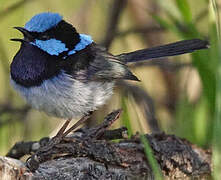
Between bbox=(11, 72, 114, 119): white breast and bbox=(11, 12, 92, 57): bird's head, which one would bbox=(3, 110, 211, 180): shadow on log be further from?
bbox=(11, 12, 92, 57): bird's head

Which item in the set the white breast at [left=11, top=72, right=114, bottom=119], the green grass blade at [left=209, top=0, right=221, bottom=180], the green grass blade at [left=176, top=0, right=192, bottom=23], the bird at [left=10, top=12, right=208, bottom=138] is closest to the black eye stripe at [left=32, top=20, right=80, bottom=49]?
the bird at [left=10, top=12, right=208, bottom=138]

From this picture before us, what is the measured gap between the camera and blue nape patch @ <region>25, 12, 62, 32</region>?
2807mm

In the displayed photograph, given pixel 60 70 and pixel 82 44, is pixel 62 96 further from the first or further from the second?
pixel 82 44

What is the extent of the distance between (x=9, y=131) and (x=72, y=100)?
1.09 meters

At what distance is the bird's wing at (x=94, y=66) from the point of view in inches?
114

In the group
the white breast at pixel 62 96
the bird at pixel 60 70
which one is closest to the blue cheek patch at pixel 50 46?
the bird at pixel 60 70

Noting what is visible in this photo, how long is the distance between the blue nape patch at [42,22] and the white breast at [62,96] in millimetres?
Answer: 298

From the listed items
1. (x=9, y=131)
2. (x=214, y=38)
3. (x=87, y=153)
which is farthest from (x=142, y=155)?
(x=9, y=131)

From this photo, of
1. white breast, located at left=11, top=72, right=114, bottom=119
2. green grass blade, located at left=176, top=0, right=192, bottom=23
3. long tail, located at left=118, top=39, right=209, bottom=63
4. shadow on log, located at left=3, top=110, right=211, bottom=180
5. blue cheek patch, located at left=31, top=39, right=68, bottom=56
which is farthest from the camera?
→ long tail, located at left=118, top=39, right=209, bottom=63

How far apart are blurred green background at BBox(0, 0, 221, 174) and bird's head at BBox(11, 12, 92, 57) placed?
1.59 ft

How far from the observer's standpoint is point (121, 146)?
103 inches

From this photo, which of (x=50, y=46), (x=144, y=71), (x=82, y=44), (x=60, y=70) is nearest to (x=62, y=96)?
(x=60, y=70)

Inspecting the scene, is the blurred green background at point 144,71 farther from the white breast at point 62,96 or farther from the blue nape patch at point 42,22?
the blue nape patch at point 42,22

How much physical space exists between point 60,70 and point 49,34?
9.1 inches
